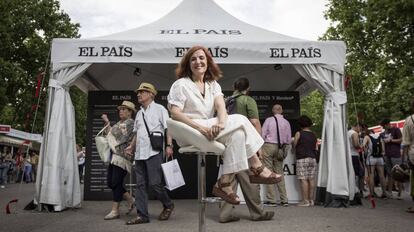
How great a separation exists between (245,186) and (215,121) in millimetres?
3043

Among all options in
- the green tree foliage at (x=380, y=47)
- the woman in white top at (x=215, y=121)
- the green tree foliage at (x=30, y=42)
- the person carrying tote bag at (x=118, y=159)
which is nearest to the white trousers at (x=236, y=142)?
the woman in white top at (x=215, y=121)

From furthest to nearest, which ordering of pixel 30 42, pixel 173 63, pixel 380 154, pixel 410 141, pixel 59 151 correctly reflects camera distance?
pixel 30 42
pixel 380 154
pixel 173 63
pixel 59 151
pixel 410 141

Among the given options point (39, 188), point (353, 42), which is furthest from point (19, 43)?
point (39, 188)

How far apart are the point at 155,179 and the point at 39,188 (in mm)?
2371

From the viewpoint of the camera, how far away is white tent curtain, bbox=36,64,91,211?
680 cm

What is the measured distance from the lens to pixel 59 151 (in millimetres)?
7008

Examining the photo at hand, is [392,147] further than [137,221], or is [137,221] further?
[392,147]

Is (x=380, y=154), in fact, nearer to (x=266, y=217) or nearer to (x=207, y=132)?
(x=266, y=217)

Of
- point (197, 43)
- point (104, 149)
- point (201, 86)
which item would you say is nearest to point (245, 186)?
point (104, 149)

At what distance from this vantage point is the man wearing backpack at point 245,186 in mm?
5814

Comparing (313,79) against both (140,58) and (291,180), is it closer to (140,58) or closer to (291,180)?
(291,180)

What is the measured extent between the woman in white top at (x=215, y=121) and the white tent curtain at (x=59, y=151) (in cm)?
418

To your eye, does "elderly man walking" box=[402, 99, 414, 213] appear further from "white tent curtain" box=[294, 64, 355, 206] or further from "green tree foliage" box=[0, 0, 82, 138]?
"green tree foliage" box=[0, 0, 82, 138]

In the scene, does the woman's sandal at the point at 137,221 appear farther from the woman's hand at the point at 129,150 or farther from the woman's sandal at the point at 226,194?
the woman's sandal at the point at 226,194
